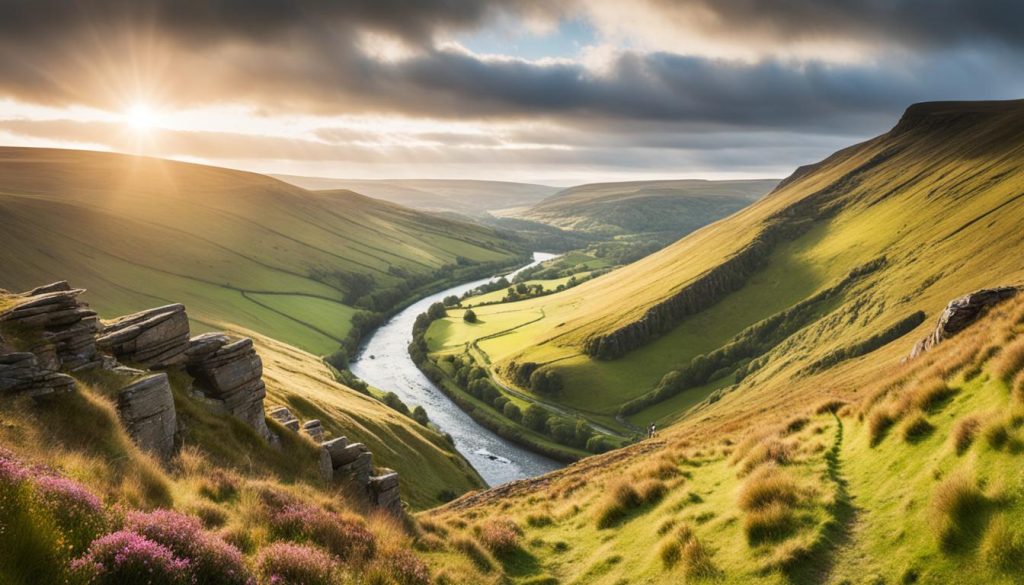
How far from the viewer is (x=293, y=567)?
10.4m

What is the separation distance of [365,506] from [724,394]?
4057 inches

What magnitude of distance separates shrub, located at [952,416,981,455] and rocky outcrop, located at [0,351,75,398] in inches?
958

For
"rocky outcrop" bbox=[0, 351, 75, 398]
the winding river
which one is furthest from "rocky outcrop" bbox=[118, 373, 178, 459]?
the winding river

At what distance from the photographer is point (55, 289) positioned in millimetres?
25375

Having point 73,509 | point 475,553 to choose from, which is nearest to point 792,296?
point 475,553

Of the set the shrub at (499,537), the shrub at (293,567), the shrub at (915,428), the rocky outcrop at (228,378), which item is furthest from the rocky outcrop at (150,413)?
the shrub at (915,428)

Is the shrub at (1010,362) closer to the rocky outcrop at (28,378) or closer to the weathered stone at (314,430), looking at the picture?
the rocky outcrop at (28,378)

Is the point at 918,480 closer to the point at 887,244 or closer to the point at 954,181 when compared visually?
the point at 887,244

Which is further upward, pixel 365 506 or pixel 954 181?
pixel 954 181

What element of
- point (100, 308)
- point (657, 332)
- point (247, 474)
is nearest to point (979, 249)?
point (657, 332)

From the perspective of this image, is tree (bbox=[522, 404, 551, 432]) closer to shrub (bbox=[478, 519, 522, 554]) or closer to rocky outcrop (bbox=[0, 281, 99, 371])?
shrub (bbox=[478, 519, 522, 554])

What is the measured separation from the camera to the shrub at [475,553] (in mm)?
17128

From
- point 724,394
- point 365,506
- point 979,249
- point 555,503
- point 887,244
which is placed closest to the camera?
point 365,506

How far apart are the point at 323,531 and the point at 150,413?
9.59m
